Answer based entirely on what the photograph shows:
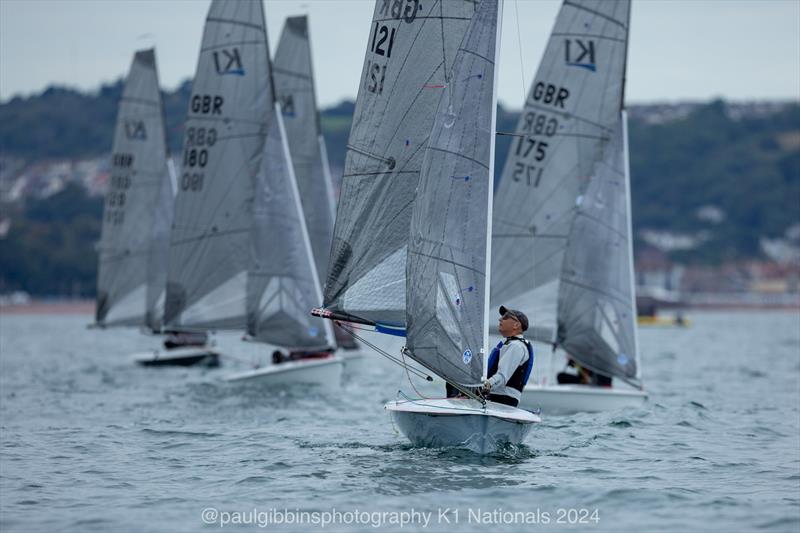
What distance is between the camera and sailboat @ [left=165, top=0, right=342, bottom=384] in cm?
2497

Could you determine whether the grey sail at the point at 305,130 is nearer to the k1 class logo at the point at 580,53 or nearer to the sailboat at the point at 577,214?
the sailboat at the point at 577,214

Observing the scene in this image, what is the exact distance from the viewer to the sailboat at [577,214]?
22.0m

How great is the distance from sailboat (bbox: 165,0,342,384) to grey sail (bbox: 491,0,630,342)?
367cm

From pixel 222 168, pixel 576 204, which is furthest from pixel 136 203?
pixel 576 204

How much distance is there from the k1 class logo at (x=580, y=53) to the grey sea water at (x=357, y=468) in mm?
5768

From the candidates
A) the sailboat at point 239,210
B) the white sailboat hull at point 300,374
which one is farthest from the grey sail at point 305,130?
the white sailboat hull at point 300,374

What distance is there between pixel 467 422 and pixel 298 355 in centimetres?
1168

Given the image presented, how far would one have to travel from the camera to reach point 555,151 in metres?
23.6

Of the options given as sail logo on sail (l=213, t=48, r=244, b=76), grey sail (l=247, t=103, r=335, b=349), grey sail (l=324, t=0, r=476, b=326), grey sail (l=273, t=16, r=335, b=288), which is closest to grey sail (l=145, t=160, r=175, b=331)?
grey sail (l=273, t=16, r=335, b=288)

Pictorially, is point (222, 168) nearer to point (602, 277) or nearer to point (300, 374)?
point (300, 374)

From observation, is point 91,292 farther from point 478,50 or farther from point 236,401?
point 478,50

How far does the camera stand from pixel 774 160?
628ft

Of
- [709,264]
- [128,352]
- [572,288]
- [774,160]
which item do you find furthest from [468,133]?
[774,160]

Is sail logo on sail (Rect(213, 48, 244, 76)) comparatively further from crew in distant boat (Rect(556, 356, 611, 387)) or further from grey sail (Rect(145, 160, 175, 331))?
crew in distant boat (Rect(556, 356, 611, 387))
